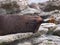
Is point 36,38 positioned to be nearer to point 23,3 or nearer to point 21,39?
point 21,39

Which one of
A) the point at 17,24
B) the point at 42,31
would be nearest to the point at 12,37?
the point at 17,24

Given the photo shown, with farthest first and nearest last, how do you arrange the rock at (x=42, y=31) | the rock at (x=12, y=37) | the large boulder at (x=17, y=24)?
the rock at (x=42, y=31) < the large boulder at (x=17, y=24) < the rock at (x=12, y=37)

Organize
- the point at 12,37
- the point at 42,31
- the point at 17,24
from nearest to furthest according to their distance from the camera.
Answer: the point at 12,37, the point at 17,24, the point at 42,31

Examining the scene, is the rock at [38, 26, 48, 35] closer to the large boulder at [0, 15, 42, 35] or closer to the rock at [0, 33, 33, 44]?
the large boulder at [0, 15, 42, 35]

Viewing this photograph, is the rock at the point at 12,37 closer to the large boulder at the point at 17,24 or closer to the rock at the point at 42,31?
the large boulder at the point at 17,24

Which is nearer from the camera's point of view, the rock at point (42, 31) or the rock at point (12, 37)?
the rock at point (12, 37)

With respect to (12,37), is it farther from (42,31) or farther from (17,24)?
(42,31)

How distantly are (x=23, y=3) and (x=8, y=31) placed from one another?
5239mm

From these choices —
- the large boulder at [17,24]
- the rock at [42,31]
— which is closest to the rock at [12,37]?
the large boulder at [17,24]

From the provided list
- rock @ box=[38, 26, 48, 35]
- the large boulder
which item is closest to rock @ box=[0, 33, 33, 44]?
the large boulder

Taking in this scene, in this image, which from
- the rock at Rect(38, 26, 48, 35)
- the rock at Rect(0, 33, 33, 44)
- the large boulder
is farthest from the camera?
the rock at Rect(38, 26, 48, 35)

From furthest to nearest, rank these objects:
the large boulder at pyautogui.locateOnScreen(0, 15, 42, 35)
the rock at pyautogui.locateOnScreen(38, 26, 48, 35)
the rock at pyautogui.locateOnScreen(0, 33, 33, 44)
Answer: the rock at pyautogui.locateOnScreen(38, 26, 48, 35) < the large boulder at pyautogui.locateOnScreen(0, 15, 42, 35) < the rock at pyautogui.locateOnScreen(0, 33, 33, 44)

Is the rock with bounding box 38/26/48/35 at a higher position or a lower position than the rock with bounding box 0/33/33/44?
lower

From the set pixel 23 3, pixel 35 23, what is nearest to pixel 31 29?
pixel 35 23
